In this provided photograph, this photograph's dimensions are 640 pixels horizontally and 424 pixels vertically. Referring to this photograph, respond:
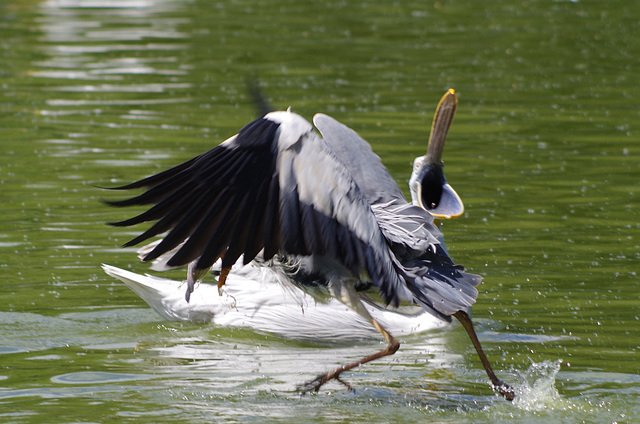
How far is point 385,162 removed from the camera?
9484 millimetres

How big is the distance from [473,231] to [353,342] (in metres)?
1.98

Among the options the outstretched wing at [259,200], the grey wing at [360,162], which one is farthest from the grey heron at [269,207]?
the grey wing at [360,162]

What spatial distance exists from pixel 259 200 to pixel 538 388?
1583 mm

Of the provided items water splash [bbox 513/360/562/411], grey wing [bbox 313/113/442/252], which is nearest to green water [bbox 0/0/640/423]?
water splash [bbox 513/360/562/411]

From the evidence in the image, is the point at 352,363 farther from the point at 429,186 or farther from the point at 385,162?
the point at 385,162

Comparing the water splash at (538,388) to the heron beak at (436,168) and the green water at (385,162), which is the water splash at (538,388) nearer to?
the green water at (385,162)

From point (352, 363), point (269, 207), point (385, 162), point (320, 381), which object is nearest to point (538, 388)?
point (352, 363)

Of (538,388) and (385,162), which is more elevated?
(538,388)

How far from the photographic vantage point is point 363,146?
20.0 feet

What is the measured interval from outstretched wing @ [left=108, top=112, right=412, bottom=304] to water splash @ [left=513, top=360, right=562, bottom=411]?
1.11 m

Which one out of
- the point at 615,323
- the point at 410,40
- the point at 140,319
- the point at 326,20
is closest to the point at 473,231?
the point at 615,323

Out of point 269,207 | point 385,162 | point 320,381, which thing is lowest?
point 385,162

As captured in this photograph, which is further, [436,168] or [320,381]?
[436,168]

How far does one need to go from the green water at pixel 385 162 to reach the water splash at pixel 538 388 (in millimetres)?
14
